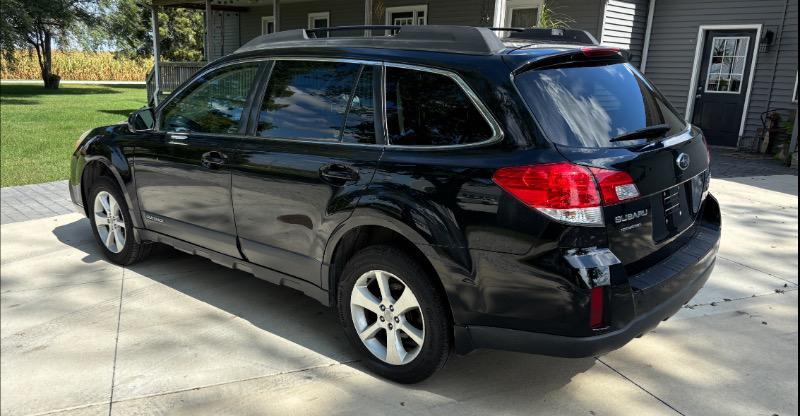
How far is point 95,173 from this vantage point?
481 centimetres

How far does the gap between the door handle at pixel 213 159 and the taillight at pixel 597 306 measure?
2.31 m

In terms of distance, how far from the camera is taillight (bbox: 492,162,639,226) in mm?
2525

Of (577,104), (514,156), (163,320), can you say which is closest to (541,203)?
(514,156)

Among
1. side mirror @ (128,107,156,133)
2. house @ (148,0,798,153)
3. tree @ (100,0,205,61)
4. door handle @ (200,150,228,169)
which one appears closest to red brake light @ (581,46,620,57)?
door handle @ (200,150,228,169)

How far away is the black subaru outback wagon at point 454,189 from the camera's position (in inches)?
102

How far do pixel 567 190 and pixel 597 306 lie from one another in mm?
494

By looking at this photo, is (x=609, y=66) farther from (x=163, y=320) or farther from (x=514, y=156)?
(x=163, y=320)

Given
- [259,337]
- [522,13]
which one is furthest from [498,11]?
[259,337]

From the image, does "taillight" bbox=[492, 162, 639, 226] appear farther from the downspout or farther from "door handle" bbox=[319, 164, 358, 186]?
the downspout

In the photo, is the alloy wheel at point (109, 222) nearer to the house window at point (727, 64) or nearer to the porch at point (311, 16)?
the porch at point (311, 16)

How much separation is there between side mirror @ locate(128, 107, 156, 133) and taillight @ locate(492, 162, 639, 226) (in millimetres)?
2899

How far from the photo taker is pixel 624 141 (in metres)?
2.80

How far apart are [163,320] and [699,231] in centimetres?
319

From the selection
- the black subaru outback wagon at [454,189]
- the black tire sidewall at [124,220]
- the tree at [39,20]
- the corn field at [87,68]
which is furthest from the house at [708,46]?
the corn field at [87,68]
